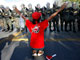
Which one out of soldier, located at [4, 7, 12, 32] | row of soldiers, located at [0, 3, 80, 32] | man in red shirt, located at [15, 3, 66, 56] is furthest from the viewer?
soldier, located at [4, 7, 12, 32]

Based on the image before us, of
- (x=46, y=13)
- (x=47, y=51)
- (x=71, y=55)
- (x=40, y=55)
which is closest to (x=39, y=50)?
(x=40, y=55)


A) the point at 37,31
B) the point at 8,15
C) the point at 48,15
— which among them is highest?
the point at 8,15

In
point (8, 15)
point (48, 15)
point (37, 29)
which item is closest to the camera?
point (37, 29)

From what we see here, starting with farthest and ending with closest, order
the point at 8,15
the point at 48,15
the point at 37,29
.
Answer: the point at 8,15 → the point at 48,15 → the point at 37,29

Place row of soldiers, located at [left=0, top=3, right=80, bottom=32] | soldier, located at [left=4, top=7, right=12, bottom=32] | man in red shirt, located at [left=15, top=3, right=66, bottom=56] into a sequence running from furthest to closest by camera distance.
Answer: soldier, located at [left=4, top=7, right=12, bottom=32]
row of soldiers, located at [left=0, top=3, right=80, bottom=32]
man in red shirt, located at [left=15, top=3, right=66, bottom=56]

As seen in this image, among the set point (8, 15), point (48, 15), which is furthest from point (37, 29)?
point (8, 15)

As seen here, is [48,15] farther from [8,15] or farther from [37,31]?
[37,31]

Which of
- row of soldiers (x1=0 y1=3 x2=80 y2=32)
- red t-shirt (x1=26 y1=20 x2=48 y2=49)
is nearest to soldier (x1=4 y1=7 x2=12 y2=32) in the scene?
row of soldiers (x1=0 y1=3 x2=80 y2=32)

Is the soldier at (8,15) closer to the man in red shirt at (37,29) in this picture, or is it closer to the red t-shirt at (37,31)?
the man in red shirt at (37,29)

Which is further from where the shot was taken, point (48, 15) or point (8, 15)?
A: point (8, 15)

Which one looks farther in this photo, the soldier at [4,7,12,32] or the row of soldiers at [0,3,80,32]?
the soldier at [4,7,12,32]

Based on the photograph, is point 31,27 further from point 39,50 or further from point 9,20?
point 9,20

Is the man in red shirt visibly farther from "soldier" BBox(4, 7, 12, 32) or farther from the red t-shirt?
"soldier" BBox(4, 7, 12, 32)

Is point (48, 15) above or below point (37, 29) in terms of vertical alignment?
above
